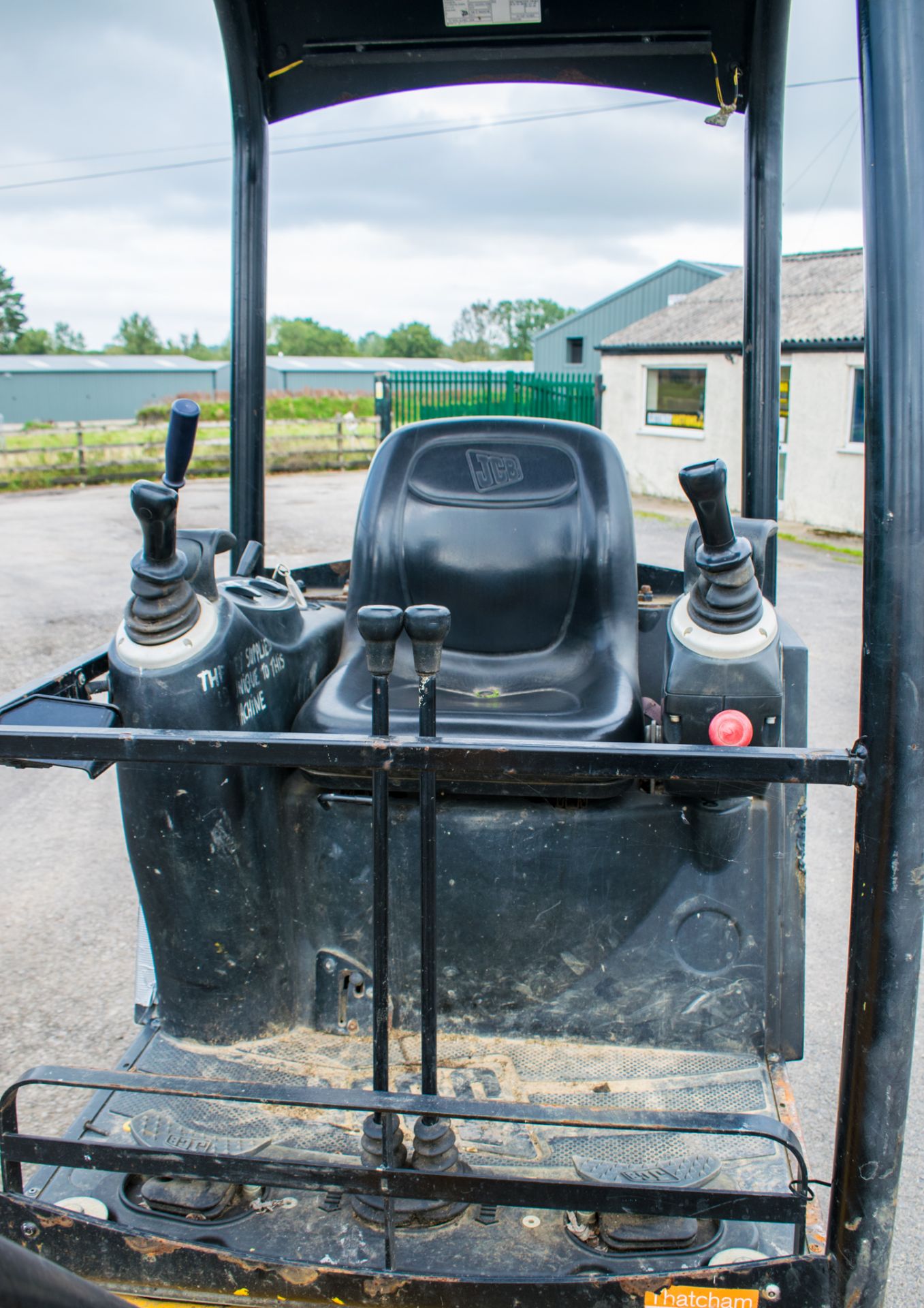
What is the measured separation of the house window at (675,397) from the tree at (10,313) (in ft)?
210

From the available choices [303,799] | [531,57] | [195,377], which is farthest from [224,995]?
[195,377]

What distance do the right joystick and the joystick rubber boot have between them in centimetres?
81

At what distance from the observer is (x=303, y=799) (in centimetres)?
223

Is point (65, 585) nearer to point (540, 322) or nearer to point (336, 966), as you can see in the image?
point (336, 966)

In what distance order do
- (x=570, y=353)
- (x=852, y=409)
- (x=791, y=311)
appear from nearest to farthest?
(x=852, y=409) → (x=791, y=311) → (x=570, y=353)

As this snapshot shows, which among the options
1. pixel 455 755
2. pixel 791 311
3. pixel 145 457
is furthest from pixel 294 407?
pixel 455 755

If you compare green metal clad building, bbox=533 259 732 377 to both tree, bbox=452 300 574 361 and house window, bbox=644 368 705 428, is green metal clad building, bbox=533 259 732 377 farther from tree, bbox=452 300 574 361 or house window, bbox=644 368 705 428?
tree, bbox=452 300 574 361

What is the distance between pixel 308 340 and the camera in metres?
72.5

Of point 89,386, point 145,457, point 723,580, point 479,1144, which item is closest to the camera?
point 723,580

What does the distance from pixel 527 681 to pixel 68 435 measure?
815 inches

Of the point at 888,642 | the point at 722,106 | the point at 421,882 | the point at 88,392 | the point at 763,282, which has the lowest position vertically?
the point at 421,882

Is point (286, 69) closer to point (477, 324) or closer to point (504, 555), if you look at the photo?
point (504, 555)

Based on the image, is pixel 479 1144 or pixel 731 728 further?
pixel 479 1144

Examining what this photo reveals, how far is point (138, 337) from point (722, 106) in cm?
8767
